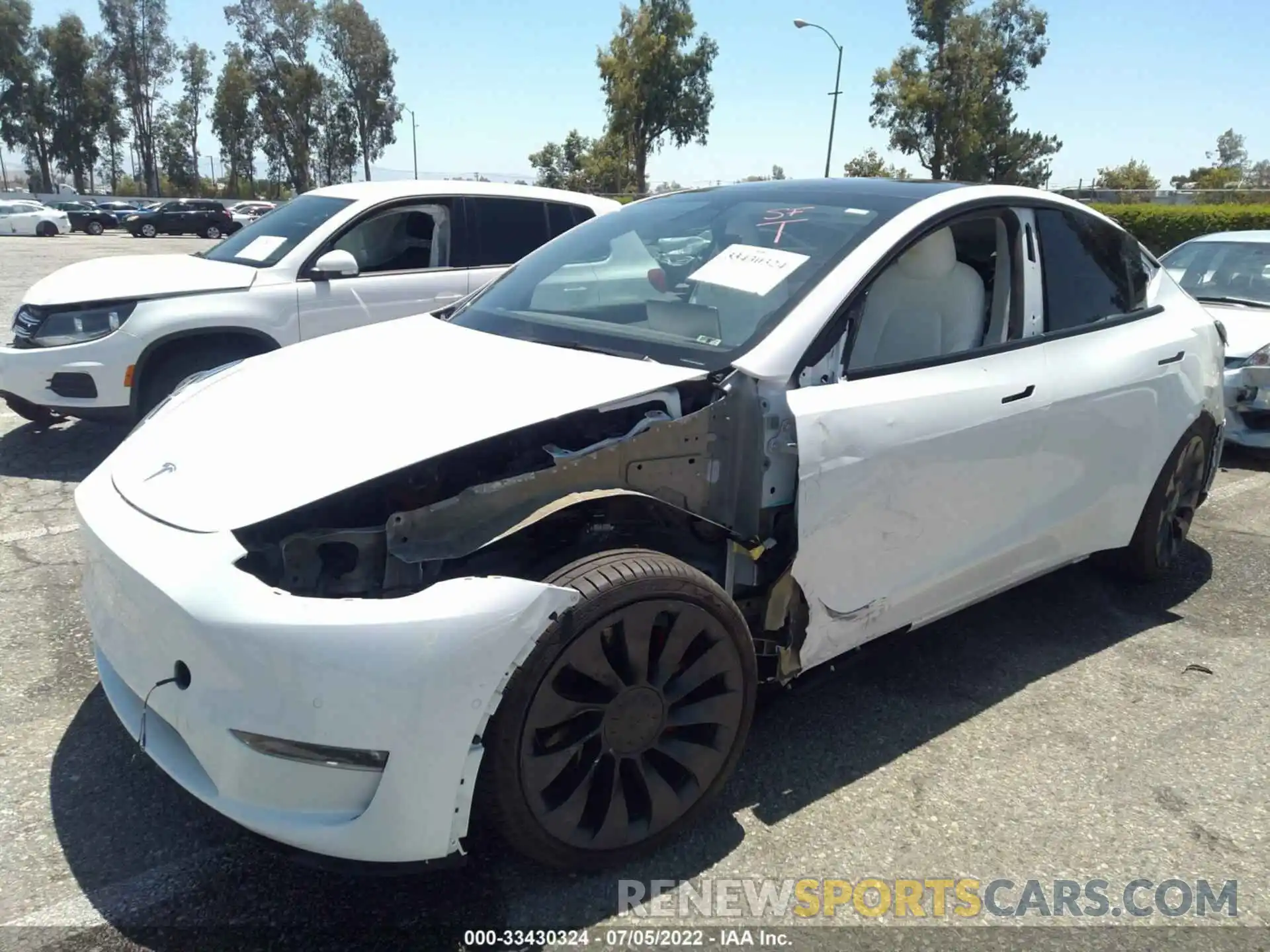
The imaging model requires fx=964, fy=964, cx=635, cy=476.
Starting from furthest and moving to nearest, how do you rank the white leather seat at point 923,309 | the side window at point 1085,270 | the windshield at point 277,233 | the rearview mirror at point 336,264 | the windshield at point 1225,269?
the windshield at point 1225,269, the windshield at point 277,233, the rearview mirror at point 336,264, the side window at point 1085,270, the white leather seat at point 923,309

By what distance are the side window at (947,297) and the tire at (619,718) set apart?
3.50 ft

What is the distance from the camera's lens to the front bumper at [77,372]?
551 cm

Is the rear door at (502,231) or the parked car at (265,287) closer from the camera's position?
the parked car at (265,287)

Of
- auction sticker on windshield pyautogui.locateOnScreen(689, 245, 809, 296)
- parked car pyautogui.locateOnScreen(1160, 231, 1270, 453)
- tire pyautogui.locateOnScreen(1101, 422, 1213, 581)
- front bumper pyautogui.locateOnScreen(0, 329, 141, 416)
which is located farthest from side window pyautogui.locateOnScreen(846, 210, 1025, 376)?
front bumper pyautogui.locateOnScreen(0, 329, 141, 416)

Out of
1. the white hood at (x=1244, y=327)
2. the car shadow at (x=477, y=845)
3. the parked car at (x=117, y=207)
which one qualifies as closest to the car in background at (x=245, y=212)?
the parked car at (x=117, y=207)

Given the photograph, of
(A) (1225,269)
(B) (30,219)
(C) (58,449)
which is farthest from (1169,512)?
(B) (30,219)

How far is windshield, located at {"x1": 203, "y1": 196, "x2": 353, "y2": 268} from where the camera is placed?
6195 millimetres

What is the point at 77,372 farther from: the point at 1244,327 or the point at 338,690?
the point at 1244,327

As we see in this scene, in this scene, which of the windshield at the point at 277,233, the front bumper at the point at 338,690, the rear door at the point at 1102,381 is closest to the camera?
the front bumper at the point at 338,690

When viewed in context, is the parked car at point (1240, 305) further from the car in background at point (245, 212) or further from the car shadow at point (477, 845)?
the car in background at point (245, 212)

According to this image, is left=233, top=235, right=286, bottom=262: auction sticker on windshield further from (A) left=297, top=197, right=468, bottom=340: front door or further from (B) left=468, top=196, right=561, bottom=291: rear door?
(B) left=468, top=196, right=561, bottom=291: rear door

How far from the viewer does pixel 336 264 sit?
5.81 meters

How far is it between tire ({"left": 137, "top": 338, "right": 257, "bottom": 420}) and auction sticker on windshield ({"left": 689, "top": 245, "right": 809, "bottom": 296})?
3573 mm

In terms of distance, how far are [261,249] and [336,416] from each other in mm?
4289
